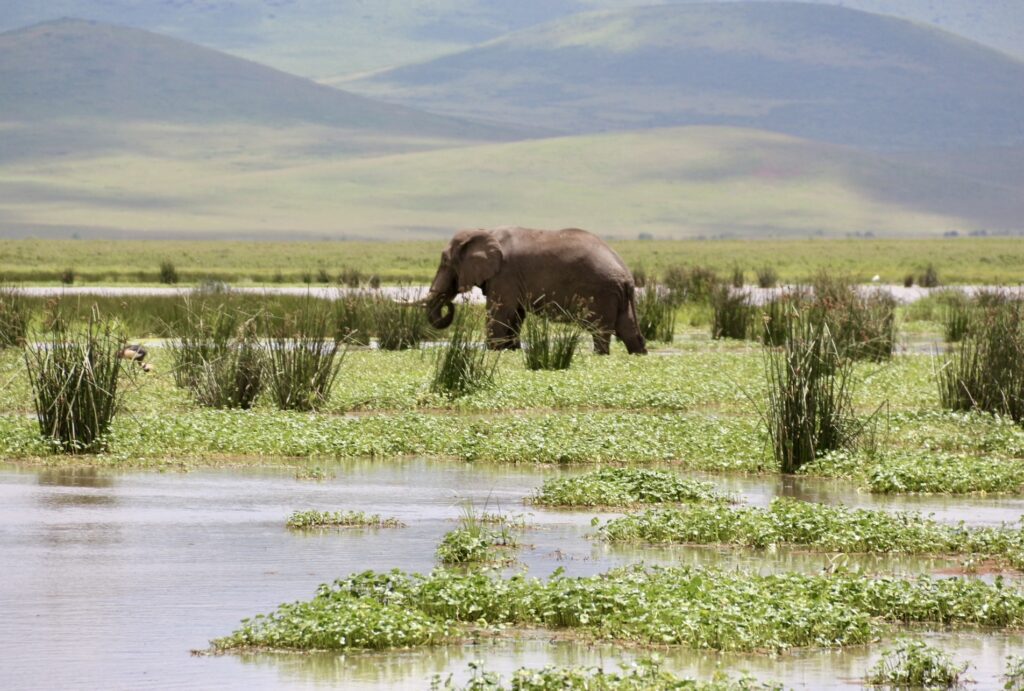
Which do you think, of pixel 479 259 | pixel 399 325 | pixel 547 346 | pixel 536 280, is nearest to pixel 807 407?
pixel 547 346

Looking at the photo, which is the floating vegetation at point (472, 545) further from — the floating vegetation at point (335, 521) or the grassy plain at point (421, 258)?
the grassy plain at point (421, 258)

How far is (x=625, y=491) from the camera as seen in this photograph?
14820 millimetres

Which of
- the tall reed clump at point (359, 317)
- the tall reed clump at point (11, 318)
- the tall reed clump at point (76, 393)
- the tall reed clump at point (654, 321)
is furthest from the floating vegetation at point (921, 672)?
the tall reed clump at point (654, 321)

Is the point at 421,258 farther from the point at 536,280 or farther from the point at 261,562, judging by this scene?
the point at 261,562

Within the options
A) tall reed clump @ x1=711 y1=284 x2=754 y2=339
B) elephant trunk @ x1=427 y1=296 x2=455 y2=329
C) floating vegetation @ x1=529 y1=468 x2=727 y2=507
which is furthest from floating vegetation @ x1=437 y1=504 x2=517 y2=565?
tall reed clump @ x1=711 y1=284 x2=754 y2=339

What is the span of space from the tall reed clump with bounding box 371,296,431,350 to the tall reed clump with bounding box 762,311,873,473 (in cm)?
1481

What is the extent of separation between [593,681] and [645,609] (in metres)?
1.53

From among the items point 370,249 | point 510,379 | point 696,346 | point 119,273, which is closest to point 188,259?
point 370,249

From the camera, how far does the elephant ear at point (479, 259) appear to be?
3070 cm

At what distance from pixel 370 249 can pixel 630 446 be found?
4047 inches

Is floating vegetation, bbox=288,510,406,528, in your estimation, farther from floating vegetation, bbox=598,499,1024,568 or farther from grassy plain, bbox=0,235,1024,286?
grassy plain, bbox=0,235,1024,286

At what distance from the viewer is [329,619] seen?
9680 millimetres

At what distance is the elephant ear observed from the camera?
30.7 m

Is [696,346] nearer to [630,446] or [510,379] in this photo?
[510,379]
